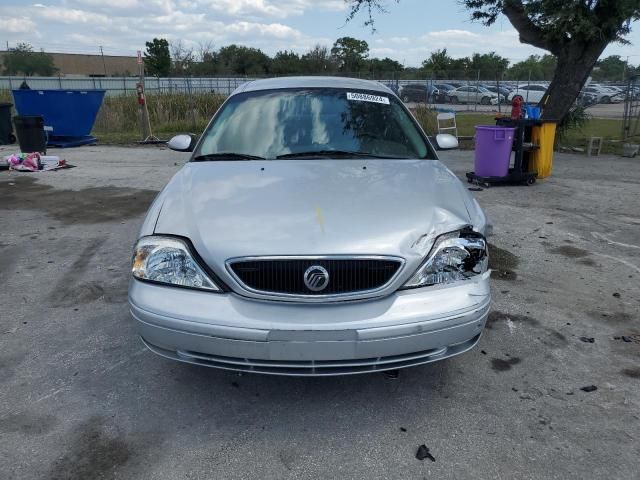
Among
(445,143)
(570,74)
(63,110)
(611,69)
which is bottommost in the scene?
(445,143)

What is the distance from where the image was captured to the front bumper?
2.35m

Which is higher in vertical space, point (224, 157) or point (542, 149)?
point (224, 157)

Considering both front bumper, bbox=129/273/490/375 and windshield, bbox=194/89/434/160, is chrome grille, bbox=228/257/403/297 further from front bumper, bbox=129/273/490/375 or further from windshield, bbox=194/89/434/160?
windshield, bbox=194/89/434/160

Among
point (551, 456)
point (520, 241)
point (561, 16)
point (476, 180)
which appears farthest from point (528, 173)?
point (551, 456)

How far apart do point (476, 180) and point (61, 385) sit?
7.34 metres

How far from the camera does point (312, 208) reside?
2723 mm

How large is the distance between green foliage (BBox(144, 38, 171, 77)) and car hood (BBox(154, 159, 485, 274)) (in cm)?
6617

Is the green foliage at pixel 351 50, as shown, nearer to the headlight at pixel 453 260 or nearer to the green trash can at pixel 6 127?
the green trash can at pixel 6 127

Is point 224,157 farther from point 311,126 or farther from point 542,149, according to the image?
point 542,149

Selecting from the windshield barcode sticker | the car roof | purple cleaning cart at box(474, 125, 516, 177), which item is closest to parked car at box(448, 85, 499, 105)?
purple cleaning cart at box(474, 125, 516, 177)

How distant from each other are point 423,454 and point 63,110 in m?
14.0

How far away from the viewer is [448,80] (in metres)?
32.7

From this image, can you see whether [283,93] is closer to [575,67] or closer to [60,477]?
[60,477]

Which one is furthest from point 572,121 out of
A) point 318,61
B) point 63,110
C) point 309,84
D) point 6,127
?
point 318,61
